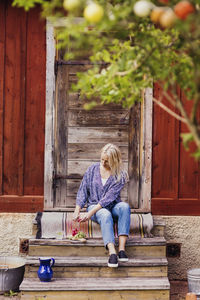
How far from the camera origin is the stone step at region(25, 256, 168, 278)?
531 cm

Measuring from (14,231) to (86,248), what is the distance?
111cm

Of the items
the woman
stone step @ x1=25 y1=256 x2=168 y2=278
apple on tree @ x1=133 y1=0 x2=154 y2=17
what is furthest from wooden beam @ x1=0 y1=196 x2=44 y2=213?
apple on tree @ x1=133 y1=0 x2=154 y2=17

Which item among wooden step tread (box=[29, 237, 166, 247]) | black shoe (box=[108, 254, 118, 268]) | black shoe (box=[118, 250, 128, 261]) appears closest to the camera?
black shoe (box=[108, 254, 118, 268])

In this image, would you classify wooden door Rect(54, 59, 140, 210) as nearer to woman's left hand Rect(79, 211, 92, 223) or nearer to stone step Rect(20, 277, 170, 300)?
woman's left hand Rect(79, 211, 92, 223)

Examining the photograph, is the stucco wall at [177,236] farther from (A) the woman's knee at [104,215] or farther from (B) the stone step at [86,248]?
(A) the woman's knee at [104,215]

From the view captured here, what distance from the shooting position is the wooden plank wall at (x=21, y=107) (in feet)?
20.3

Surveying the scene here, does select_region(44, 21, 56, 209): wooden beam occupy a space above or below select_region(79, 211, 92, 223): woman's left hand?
above

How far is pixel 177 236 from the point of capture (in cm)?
623

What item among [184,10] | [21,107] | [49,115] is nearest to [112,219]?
[49,115]

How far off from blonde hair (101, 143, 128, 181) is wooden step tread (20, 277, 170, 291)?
1144mm

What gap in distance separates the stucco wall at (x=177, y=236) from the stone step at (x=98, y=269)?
0.89 meters

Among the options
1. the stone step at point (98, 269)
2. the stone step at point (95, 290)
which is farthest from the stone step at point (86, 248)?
the stone step at point (95, 290)

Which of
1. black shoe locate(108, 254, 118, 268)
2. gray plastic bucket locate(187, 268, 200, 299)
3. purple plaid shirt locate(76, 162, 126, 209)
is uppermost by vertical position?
purple plaid shirt locate(76, 162, 126, 209)

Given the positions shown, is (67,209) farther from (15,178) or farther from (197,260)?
(197,260)
